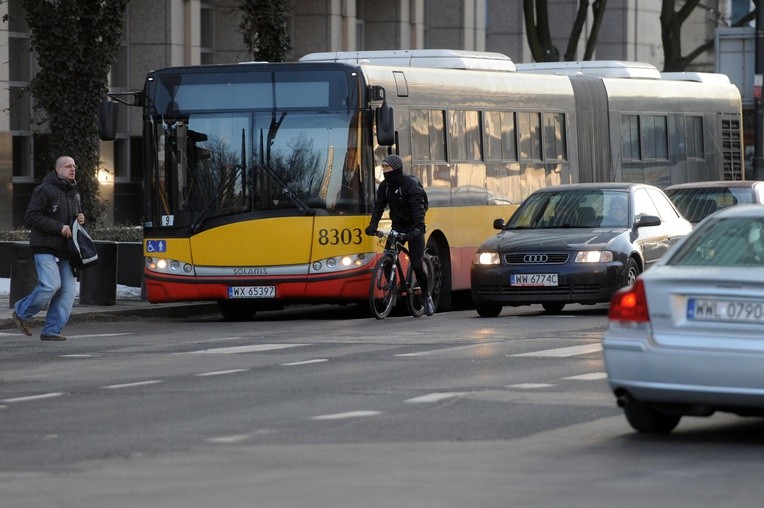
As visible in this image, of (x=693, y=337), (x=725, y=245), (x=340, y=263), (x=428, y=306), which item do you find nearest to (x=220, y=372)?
(x=725, y=245)

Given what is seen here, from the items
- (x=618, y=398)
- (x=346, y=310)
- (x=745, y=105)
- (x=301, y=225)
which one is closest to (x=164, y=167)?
(x=301, y=225)

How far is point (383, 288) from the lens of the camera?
70.7 ft

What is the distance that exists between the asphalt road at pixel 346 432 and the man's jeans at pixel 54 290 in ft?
3.74

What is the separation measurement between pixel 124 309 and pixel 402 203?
146 inches

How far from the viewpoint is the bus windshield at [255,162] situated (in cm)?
2152

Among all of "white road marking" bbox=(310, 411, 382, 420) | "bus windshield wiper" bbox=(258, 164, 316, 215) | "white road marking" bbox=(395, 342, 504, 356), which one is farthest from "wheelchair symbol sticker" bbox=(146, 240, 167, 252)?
"white road marking" bbox=(310, 411, 382, 420)

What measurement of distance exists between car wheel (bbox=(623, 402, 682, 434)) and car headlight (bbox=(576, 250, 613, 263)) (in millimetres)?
10179

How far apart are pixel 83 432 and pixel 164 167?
1101cm

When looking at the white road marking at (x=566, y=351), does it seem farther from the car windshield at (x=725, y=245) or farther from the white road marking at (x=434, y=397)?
the car windshield at (x=725, y=245)

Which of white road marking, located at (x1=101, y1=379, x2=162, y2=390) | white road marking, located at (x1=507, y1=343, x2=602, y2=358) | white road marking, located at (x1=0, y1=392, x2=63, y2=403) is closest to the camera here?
white road marking, located at (x1=0, y1=392, x2=63, y2=403)

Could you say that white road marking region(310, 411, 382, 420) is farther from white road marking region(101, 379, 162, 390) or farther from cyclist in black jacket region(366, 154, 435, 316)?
cyclist in black jacket region(366, 154, 435, 316)

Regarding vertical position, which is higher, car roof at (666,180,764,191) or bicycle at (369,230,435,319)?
car roof at (666,180,764,191)

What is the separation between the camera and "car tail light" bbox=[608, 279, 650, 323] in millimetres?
10459

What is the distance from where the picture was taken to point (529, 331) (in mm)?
19062
